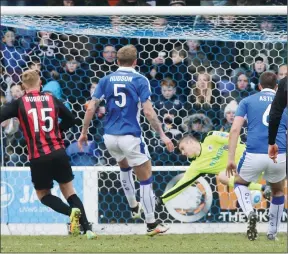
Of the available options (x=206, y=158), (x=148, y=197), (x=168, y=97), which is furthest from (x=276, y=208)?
(x=168, y=97)

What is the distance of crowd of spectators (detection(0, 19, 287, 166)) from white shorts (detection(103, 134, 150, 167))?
1.66m

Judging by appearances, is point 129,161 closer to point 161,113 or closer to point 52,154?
point 52,154

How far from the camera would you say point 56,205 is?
396 inches

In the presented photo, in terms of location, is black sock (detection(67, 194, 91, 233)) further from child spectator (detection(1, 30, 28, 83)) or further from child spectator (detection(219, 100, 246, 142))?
child spectator (detection(219, 100, 246, 142))

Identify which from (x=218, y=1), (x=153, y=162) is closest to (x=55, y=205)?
(x=153, y=162)

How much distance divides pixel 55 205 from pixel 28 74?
4.47ft

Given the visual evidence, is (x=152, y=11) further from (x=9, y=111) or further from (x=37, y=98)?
(x=9, y=111)

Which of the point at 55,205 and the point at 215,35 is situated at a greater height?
the point at 215,35

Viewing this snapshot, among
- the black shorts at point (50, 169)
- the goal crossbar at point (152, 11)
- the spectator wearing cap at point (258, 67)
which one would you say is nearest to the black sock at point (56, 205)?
the black shorts at point (50, 169)

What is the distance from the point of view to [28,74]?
983 cm

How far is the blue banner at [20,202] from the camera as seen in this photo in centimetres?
1200

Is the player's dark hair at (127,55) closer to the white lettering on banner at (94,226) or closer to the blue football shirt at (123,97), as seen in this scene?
the blue football shirt at (123,97)

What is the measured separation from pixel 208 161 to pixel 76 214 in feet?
7.88

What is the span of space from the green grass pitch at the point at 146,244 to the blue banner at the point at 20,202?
2.17 feet
